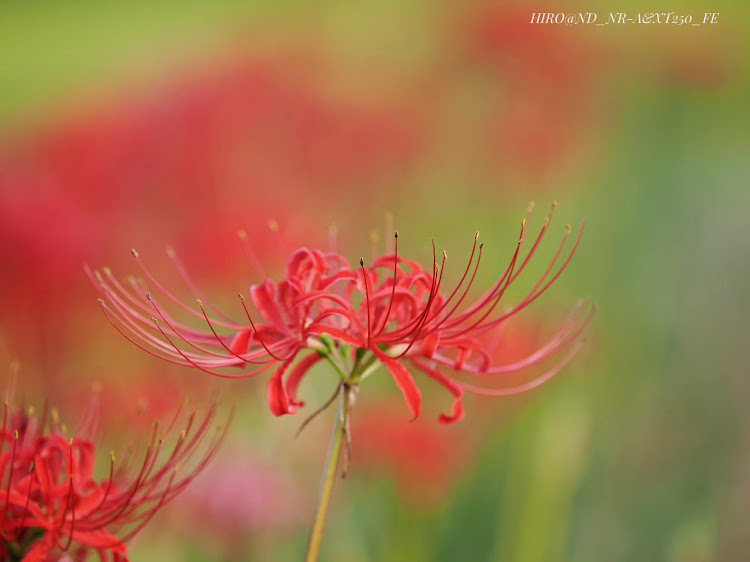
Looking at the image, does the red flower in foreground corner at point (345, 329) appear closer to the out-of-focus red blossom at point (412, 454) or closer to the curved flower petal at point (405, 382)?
the curved flower petal at point (405, 382)

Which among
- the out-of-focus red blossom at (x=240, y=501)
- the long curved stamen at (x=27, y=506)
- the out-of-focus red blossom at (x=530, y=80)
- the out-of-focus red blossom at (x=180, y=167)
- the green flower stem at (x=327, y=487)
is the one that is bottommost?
the out-of-focus red blossom at (x=240, y=501)

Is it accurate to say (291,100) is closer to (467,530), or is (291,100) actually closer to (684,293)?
(467,530)

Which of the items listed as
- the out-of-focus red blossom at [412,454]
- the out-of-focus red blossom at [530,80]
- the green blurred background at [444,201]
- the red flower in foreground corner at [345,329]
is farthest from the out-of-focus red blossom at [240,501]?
the out-of-focus red blossom at [530,80]

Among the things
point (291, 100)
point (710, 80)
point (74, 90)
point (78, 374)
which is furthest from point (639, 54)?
point (78, 374)

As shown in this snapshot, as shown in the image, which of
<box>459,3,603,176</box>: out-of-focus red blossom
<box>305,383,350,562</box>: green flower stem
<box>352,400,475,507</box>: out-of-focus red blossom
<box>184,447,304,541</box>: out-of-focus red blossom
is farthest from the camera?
<box>459,3,603,176</box>: out-of-focus red blossom

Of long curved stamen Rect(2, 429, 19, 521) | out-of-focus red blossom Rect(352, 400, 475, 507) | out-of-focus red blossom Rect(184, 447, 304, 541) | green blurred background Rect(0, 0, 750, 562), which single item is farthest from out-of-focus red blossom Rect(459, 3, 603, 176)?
long curved stamen Rect(2, 429, 19, 521)

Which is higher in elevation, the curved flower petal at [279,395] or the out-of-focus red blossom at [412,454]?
the curved flower petal at [279,395]

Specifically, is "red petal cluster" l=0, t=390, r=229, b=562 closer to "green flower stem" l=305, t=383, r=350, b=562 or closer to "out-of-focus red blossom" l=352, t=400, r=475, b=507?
"green flower stem" l=305, t=383, r=350, b=562

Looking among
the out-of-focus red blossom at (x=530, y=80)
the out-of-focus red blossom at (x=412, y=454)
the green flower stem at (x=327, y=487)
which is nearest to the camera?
the green flower stem at (x=327, y=487)
